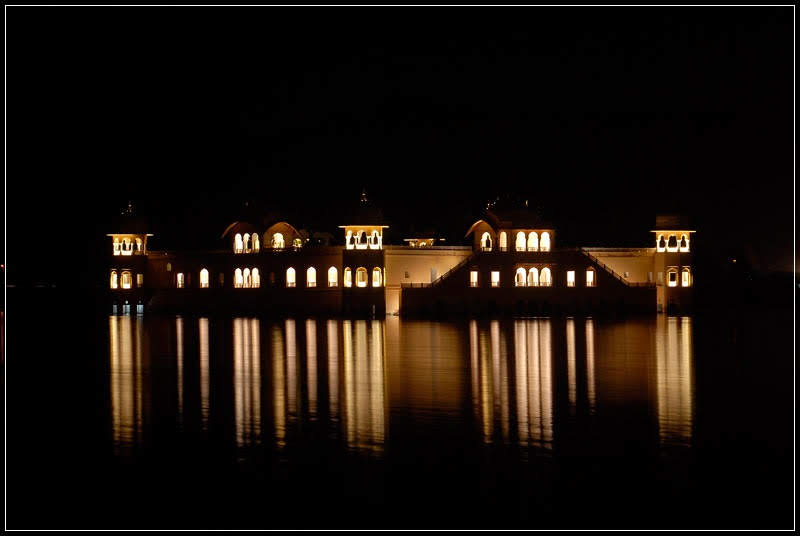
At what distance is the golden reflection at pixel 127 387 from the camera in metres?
15.2

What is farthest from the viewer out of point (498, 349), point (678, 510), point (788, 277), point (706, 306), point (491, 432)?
point (788, 277)

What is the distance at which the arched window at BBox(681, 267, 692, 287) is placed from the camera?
155 ft

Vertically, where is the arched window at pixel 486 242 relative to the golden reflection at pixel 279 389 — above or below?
above

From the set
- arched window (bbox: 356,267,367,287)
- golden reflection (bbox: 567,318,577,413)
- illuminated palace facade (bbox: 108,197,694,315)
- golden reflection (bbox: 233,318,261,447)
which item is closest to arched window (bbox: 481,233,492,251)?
illuminated palace facade (bbox: 108,197,694,315)

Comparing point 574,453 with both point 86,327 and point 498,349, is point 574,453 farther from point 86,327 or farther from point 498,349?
point 86,327

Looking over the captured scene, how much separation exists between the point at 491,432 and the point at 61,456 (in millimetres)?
5260

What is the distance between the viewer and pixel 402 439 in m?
14.3

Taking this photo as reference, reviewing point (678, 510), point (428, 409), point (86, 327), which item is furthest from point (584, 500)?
point (86, 327)

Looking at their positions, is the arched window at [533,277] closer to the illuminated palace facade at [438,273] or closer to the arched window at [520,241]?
the illuminated palace facade at [438,273]

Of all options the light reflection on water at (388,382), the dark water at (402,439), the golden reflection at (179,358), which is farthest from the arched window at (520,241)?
the dark water at (402,439)

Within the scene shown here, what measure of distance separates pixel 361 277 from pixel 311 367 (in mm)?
21435

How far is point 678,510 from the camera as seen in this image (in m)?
11.3

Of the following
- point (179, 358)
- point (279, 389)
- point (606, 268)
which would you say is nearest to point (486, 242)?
point (606, 268)

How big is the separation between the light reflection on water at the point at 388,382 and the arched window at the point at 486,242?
41.6ft
